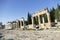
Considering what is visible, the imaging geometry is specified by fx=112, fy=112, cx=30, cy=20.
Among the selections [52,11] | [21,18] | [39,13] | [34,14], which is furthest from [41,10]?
[52,11]

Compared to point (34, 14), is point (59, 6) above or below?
above

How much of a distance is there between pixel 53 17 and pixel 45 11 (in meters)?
27.0

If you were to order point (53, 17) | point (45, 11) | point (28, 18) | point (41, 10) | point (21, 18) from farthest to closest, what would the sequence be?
point (28, 18)
point (53, 17)
point (21, 18)
point (41, 10)
point (45, 11)

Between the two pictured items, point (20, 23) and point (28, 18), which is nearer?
point (20, 23)

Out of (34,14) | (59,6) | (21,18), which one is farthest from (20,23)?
(59,6)

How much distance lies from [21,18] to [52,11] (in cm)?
2044

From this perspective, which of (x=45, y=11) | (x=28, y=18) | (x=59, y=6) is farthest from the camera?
(x=28, y=18)

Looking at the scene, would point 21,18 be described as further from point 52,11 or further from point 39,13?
point 52,11

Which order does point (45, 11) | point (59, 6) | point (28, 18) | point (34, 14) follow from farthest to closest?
point (28, 18) < point (59, 6) < point (34, 14) < point (45, 11)

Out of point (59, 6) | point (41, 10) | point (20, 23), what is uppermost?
point (59, 6)

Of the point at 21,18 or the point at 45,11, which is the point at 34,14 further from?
the point at 21,18

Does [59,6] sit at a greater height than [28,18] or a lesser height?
greater

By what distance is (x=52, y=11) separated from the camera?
60.3 meters

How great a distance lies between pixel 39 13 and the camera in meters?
35.2
